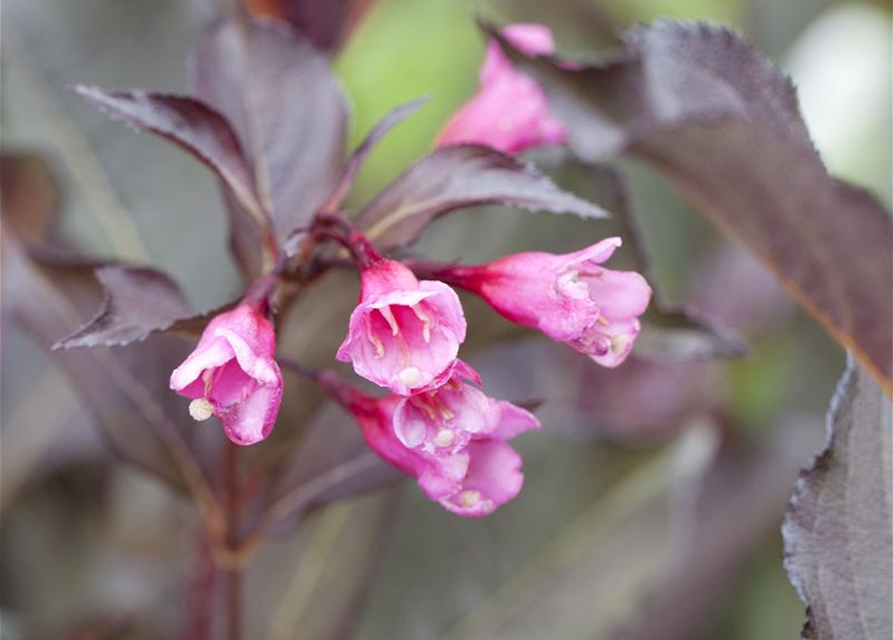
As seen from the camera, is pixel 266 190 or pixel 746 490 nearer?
pixel 266 190

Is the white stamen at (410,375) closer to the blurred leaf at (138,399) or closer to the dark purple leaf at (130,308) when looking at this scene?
the dark purple leaf at (130,308)

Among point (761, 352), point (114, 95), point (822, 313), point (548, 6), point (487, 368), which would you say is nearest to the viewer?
point (114, 95)

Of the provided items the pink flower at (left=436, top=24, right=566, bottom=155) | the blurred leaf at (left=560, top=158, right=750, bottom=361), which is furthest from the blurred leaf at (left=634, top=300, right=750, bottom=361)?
the pink flower at (left=436, top=24, right=566, bottom=155)

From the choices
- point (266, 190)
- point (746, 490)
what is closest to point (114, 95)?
point (266, 190)

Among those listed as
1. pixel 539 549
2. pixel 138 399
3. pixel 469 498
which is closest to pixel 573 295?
pixel 469 498

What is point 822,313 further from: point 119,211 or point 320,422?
point 119,211

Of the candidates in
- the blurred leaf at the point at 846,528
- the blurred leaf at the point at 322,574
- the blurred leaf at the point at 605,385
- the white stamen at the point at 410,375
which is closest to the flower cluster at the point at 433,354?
the white stamen at the point at 410,375
